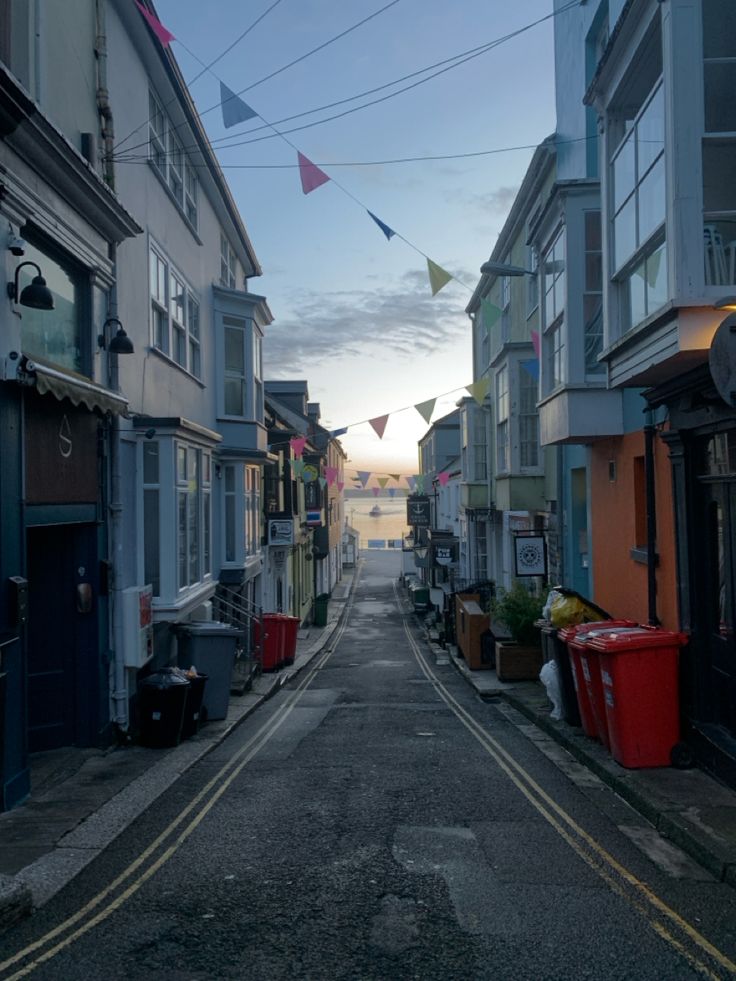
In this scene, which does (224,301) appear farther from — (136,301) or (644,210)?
(644,210)

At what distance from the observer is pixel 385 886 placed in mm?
5680

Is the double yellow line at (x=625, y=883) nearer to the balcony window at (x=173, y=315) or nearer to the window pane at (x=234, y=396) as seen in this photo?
the balcony window at (x=173, y=315)

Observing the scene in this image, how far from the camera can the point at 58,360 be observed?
380 inches

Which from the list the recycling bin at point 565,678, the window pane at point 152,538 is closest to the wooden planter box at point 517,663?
the recycling bin at point 565,678

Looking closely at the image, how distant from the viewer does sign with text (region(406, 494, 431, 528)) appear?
175ft

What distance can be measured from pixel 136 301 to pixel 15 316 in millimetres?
4472

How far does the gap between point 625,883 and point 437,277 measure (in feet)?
30.4

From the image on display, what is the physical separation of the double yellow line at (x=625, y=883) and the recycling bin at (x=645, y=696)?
3.50ft

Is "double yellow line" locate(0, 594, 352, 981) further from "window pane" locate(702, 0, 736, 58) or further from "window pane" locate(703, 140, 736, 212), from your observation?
"window pane" locate(702, 0, 736, 58)

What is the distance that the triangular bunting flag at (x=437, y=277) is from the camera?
12938 millimetres

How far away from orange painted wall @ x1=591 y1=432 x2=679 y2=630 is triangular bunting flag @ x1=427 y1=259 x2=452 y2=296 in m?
3.30

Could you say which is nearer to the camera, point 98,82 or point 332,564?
point 98,82

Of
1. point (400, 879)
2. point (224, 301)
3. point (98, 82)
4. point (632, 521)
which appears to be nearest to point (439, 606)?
point (224, 301)

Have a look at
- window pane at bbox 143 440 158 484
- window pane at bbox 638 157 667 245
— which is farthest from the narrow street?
window pane at bbox 638 157 667 245
